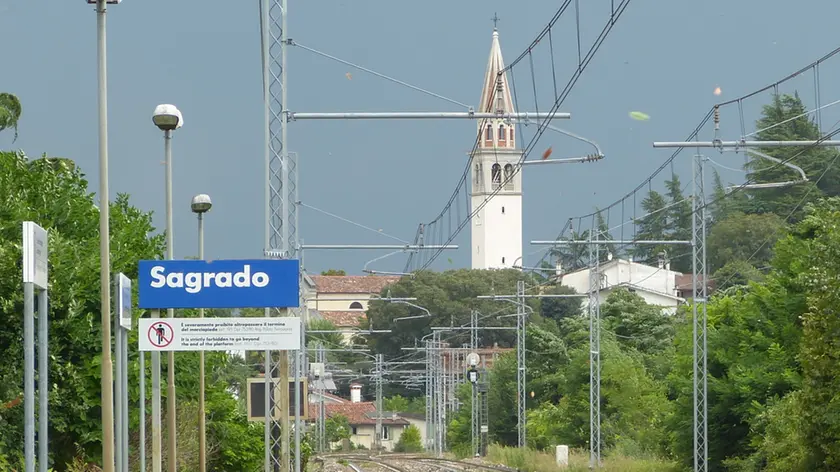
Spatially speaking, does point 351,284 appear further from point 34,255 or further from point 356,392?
point 34,255

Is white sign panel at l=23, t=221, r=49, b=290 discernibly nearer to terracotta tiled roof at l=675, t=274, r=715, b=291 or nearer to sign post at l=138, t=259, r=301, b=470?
sign post at l=138, t=259, r=301, b=470

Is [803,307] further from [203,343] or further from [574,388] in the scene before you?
[574,388]

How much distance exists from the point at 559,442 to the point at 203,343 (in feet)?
161

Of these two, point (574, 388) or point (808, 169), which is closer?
point (574, 388)

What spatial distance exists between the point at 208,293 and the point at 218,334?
57 centimetres

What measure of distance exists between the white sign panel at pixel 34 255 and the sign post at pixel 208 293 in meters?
7.37

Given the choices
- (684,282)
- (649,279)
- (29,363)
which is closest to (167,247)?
(29,363)

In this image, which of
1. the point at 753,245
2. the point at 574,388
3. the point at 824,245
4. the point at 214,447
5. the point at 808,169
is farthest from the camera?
the point at 753,245

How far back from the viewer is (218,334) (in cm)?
1991

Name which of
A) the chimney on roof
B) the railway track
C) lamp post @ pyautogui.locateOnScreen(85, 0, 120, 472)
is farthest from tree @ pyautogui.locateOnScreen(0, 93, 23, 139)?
the chimney on roof

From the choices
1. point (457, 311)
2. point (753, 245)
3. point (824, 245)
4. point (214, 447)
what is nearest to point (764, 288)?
point (824, 245)

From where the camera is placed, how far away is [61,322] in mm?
27109

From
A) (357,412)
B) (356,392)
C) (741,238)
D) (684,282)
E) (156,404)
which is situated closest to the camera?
(156,404)

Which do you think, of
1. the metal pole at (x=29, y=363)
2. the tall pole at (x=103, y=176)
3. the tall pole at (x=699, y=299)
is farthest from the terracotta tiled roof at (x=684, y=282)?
the metal pole at (x=29, y=363)
